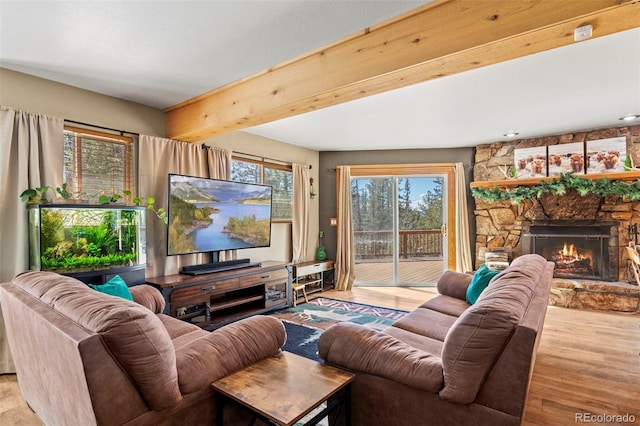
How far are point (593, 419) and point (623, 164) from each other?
3.81 metres

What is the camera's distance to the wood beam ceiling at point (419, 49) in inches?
63.9

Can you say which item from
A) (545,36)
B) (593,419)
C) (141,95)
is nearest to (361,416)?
(593,419)

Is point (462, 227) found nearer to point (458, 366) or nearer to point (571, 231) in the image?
point (571, 231)

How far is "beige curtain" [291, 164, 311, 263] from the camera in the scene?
5441 mm

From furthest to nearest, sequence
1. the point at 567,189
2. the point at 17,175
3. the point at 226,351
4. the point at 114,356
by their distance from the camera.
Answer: the point at 567,189 → the point at 17,175 → the point at 226,351 → the point at 114,356

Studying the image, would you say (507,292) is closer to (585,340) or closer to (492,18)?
(492,18)

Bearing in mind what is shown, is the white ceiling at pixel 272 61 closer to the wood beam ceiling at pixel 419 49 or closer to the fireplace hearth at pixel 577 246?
the wood beam ceiling at pixel 419 49

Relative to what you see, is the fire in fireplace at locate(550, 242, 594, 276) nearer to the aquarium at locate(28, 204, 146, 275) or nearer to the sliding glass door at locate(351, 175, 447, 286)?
the sliding glass door at locate(351, 175, 447, 286)

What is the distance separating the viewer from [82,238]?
9.11 feet

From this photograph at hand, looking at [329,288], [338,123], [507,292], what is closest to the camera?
[507,292]

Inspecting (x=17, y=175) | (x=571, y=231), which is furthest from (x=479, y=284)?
(x=17, y=175)

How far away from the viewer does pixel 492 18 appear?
1769mm

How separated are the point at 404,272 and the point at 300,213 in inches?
85.4

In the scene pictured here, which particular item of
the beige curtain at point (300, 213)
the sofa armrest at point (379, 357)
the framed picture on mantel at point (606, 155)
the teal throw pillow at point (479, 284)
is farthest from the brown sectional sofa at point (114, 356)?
the framed picture on mantel at point (606, 155)
